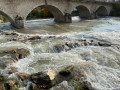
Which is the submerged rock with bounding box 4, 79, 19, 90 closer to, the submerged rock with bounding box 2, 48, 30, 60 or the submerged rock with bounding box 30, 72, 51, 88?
the submerged rock with bounding box 30, 72, 51, 88

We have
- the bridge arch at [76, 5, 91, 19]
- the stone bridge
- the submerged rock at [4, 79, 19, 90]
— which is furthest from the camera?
the bridge arch at [76, 5, 91, 19]

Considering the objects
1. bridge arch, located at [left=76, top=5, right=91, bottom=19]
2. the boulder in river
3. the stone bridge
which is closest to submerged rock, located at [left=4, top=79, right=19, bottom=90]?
the boulder in river

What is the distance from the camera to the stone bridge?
14.1 metres

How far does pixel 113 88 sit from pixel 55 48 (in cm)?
420

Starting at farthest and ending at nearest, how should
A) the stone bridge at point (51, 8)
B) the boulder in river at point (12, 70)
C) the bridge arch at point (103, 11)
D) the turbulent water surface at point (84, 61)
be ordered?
the bridge arch at point (103, 11)
the stone bridge at point (51, 8)
the boulder in river at point (12, 70)
the turbulent water surface at point (84, 61)

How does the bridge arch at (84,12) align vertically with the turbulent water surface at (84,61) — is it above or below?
above

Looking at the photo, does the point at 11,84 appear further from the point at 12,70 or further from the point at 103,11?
the point at 103,11

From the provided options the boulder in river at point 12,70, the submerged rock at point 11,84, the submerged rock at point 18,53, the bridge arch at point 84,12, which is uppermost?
the bridge arch at point 84,12

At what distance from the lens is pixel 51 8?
1902cm

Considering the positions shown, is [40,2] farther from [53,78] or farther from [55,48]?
[53,78]

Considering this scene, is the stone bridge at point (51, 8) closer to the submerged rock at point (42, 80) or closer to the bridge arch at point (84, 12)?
the bridge arch at point (84, 12)

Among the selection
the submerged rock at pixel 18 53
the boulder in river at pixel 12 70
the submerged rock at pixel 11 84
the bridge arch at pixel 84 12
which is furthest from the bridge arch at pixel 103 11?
the submerged rock at pixel 11 84

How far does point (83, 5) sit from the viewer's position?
22.9 metres

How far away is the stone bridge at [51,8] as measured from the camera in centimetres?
1409
